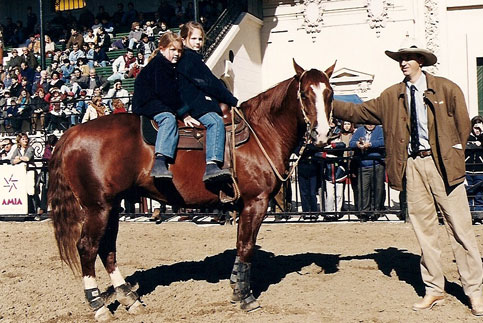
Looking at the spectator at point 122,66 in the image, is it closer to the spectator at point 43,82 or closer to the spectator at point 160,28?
the spectator at point 160,28

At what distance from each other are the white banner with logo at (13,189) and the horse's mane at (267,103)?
775 centimetres

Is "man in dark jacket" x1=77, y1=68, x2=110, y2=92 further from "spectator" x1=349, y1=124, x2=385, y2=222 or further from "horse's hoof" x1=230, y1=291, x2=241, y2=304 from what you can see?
"horse's hoof" x1=230, y1=291, x2=241, y2=304

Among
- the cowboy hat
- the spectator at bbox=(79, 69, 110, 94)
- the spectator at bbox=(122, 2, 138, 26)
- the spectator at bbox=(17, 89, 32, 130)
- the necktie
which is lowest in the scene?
the necktie

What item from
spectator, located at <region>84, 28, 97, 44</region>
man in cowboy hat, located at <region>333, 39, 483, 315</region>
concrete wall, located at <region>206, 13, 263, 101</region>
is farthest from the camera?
spectator, located at <region>84, 28, 97, 44</region>

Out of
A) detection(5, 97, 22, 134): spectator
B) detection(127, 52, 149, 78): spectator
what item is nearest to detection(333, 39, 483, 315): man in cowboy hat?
detection(127, 52, 149, 78): spectator

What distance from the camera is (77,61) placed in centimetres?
1978

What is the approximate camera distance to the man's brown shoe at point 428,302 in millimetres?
5691

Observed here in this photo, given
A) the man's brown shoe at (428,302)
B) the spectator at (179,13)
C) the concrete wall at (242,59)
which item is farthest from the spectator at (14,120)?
the man's brown shoe at (428,302)

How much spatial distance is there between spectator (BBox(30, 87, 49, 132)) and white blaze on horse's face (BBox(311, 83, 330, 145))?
11867mm

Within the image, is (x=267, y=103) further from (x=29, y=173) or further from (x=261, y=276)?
(x=29, y=173)

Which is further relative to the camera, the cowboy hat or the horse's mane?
the horse's mane

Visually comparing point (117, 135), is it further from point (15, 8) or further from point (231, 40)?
point (15, 8)

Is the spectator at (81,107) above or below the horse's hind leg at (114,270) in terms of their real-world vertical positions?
above

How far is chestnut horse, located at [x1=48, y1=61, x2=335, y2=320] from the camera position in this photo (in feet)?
19.5
